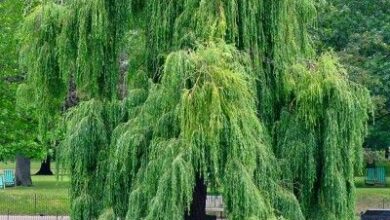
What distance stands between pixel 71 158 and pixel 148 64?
222 centimetres

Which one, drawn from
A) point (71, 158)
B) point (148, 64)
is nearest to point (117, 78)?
point (148, 64)

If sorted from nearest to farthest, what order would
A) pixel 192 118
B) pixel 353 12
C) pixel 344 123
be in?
pixel 192 118 < pixel 344 123 < pixel 353 12

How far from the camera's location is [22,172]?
40.1 m

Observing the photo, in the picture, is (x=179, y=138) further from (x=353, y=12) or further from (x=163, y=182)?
(x=353, y=12)

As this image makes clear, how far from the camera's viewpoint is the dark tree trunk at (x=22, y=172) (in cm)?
3962

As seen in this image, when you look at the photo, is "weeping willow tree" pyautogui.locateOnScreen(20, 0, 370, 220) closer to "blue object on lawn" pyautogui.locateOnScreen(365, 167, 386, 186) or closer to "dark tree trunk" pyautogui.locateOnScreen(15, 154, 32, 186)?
"blue object on lawn" pyautogui.locateOnScreen(365, 167, 386, 186)

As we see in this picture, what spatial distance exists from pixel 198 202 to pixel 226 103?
2.51 metres

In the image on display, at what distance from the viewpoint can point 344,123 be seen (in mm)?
13914

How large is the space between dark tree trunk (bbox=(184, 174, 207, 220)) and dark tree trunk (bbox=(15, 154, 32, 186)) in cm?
2661

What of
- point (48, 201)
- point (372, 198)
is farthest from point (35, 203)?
point (372, 198)

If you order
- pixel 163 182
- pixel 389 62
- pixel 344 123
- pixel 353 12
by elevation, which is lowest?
pixel 163 182

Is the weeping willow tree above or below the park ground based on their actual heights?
above

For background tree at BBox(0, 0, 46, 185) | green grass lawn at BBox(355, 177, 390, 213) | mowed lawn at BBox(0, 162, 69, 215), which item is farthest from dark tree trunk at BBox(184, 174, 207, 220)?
green grass lawn at BBox(355, 177, 390, 213)

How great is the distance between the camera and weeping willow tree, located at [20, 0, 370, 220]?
486 inches
